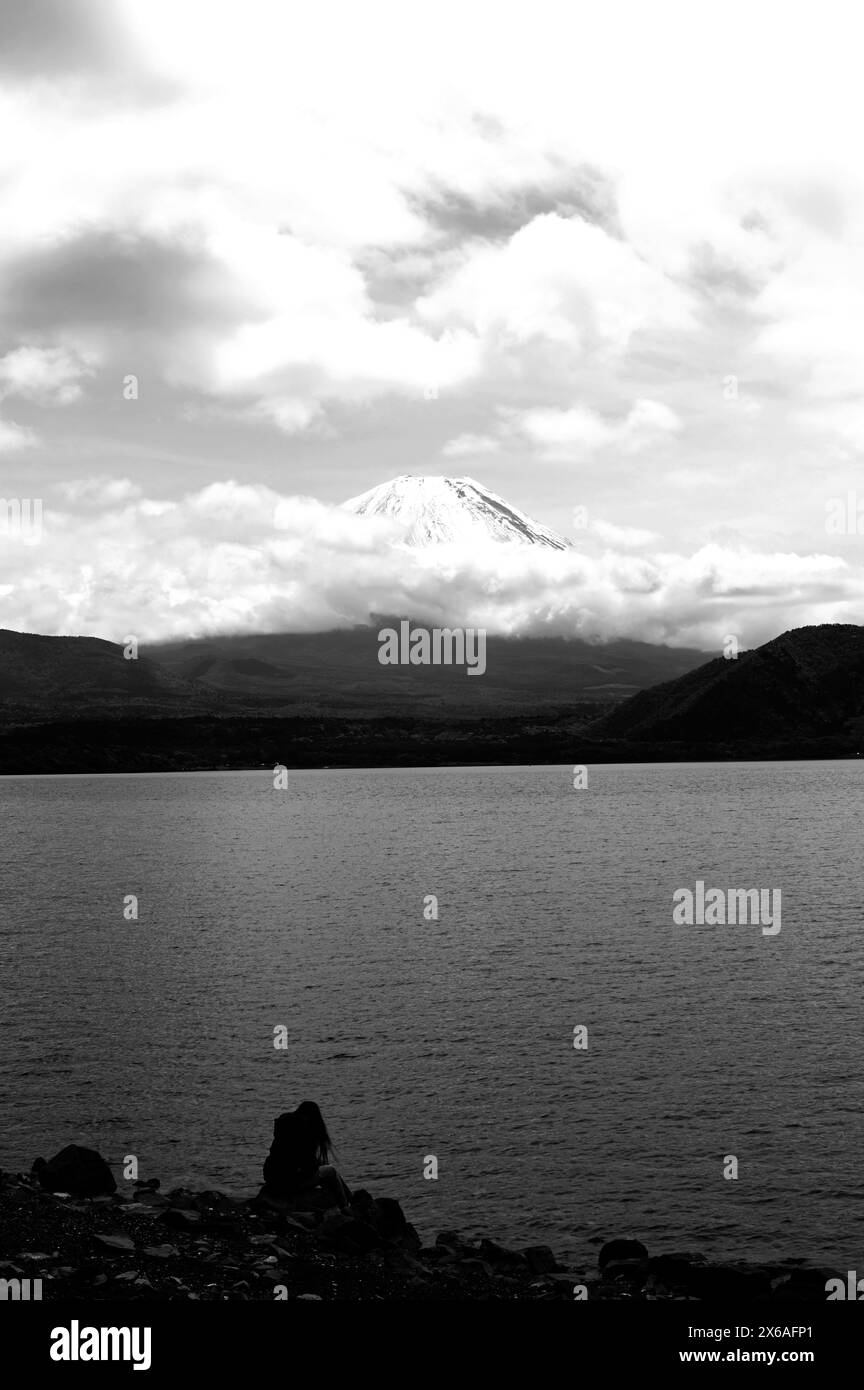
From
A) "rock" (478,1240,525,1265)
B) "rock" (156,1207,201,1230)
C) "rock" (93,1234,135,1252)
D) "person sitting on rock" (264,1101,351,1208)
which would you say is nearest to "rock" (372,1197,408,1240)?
"person sitting on rock" (264,1101,351,1208)

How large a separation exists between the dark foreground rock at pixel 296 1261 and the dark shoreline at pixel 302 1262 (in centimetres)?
3

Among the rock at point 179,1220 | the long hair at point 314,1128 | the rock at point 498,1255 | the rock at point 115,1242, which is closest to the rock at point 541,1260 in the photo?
the rock at point 498,1255

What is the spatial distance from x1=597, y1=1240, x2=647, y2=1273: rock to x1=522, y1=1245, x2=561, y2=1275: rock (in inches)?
38.6

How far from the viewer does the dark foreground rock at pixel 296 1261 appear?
65.7ft

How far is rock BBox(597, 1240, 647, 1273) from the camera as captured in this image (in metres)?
23.2

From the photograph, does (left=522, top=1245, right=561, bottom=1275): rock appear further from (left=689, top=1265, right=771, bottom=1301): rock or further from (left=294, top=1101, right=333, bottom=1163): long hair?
(left=294, top=1101, right=333, bottom=1163): long hair

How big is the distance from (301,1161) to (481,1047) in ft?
43.6

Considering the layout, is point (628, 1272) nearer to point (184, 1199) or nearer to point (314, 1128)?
point (314, 1128)

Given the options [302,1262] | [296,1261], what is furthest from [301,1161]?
[302,1262]

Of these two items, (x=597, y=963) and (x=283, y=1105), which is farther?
(x=597, y=963)
